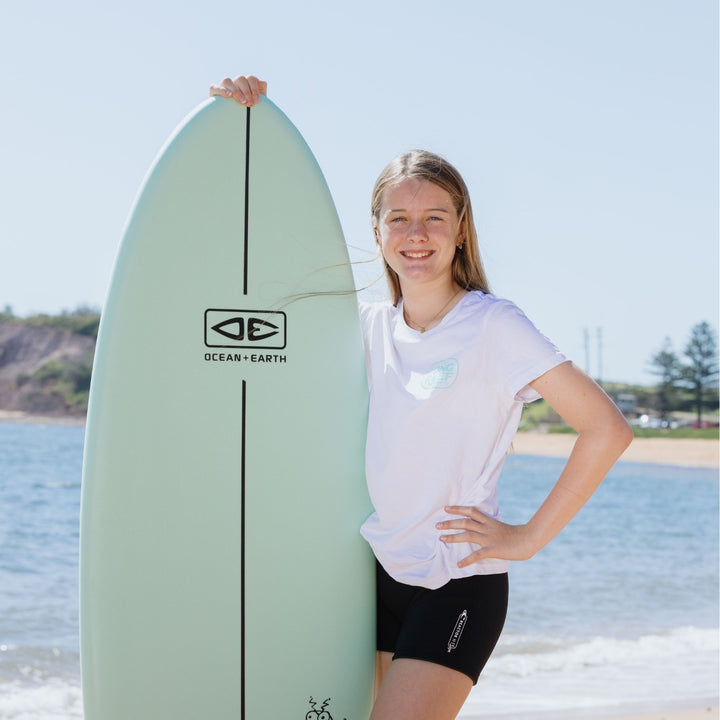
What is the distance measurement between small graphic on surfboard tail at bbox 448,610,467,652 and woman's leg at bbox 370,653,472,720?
0.04 meters

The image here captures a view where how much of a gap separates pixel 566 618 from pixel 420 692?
19.1ft

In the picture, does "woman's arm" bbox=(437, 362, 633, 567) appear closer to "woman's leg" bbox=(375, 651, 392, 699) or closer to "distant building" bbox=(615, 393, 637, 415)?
"woman's leg" bbox=(375, 651, 392, 699)

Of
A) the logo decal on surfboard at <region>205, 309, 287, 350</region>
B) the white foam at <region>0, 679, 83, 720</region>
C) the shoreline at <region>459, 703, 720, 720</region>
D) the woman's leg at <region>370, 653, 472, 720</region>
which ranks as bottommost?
the white foam at <region>0, 679, 83, 720</region>

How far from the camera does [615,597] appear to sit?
8.01 meters

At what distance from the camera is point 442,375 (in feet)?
5.80

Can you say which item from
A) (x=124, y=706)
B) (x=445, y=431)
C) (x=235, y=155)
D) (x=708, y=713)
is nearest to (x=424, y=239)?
(x=445, y=431)

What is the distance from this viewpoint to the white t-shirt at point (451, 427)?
1741mm

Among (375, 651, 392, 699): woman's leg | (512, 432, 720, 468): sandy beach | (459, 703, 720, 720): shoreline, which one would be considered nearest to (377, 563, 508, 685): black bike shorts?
(375, 651, 392, 699): woman's leg

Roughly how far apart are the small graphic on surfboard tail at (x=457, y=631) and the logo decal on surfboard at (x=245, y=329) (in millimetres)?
739

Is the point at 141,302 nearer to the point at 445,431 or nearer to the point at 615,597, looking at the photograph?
the point at 445,431

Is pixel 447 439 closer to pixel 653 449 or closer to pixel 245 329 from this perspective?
pixel 245 329

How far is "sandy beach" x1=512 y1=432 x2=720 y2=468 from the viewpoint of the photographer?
29234mm

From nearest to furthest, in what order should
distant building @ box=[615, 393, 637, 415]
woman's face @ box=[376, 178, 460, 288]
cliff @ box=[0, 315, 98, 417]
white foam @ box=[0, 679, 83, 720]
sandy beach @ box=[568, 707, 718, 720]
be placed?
woman's face @ box=[376, 178, 460, 288] < sandy beach @ box=[568, 707, 718, 720] < white foam @ box=[0, 679, 83, 720] < cliff @ box=[0, 315, 98, 417] < distant building @ box=[615, 393, 637, 415]

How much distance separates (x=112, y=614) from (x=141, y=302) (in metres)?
0.70
